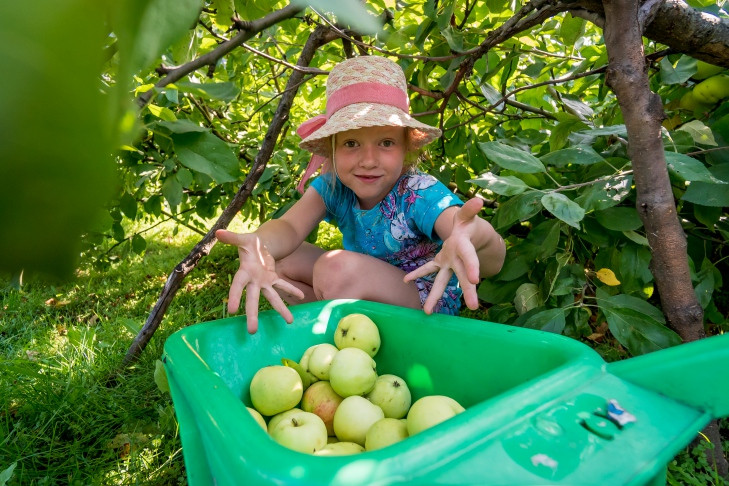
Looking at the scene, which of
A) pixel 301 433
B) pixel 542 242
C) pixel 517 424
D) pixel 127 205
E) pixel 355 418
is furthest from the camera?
pixel 127 205

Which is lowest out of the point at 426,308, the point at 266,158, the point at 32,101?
the point at 426,308

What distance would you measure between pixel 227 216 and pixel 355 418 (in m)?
0.97

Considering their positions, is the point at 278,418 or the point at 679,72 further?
the point at 679,72

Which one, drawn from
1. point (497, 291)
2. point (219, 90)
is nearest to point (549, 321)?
point (497, 291)

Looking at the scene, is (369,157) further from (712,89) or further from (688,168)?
(712,89)

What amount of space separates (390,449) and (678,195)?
118 cm

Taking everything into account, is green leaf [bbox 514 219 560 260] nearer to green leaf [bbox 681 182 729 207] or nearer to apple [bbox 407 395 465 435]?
green leaf [bbox 681 182 729 207]

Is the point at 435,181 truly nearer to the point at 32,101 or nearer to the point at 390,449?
the point at 390,449

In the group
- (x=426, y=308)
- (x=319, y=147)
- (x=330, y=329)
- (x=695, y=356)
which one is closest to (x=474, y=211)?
(x=426, y=308)

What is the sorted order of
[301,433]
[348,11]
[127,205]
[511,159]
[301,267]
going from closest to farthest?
[348,11], [301,433], [511,159], [127,205], [301,267]

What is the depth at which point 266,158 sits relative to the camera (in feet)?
6.04

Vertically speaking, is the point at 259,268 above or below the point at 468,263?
below

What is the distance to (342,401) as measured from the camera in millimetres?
1143

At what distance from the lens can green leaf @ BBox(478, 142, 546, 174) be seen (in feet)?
3.79
